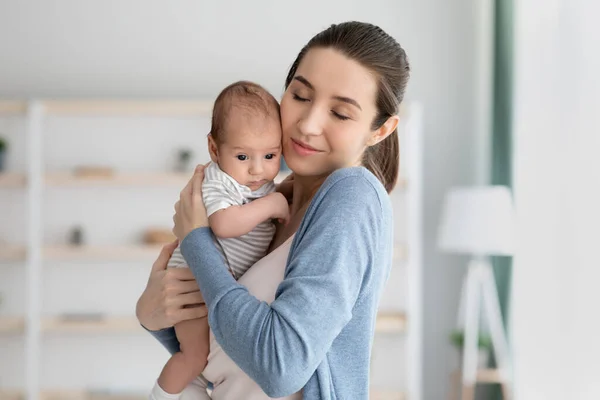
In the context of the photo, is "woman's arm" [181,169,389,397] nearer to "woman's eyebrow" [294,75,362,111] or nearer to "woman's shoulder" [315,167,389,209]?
"woman's shoulder" [315,167,389,209]

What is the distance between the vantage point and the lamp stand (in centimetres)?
461

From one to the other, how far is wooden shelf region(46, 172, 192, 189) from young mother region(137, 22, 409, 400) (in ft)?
11.6

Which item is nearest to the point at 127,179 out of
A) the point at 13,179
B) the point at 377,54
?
the point at 13,179

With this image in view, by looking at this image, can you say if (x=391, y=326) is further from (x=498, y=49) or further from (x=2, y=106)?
(x=2, y=106)

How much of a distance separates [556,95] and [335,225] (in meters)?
2.71

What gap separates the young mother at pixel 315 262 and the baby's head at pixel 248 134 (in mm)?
34

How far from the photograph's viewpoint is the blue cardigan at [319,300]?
1171mm

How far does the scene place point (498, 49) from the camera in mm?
4938

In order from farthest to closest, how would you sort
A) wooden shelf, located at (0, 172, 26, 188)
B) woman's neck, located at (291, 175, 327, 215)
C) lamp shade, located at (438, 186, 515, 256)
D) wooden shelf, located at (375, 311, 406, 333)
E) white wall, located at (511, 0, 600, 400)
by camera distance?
wooden shelf, located at (0, 172, 26, 188)
wooden shelf, located at (375, 311, 406, 333)
lamp shade, located at (438, 186, 515, 256)
white wall, located at (511, 0, 600, 400)
woman's neck, located at (291, 175, 327, 215)

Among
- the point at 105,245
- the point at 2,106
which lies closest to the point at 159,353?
the point at 105,245

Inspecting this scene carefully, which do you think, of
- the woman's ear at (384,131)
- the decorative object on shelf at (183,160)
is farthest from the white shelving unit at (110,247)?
the woman's ear at (384,131)

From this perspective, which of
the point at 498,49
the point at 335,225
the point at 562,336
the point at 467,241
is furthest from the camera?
the point at 498,49

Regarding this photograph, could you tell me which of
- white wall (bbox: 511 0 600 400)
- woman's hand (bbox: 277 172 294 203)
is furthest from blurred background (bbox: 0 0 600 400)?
woman's hand (bbox: 277 172 294 203)

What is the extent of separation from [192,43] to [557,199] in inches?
116
